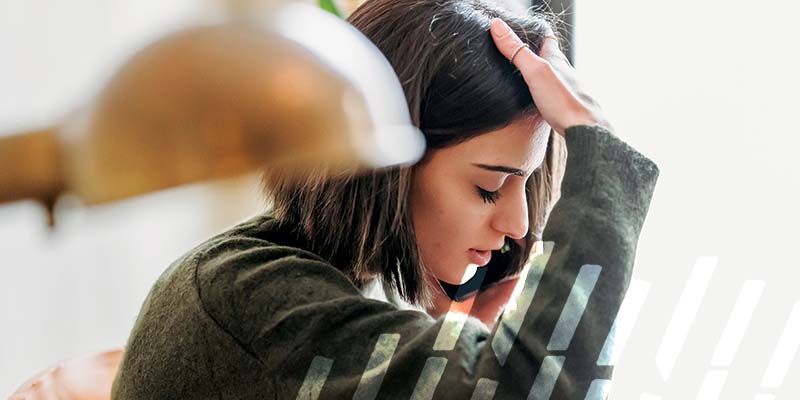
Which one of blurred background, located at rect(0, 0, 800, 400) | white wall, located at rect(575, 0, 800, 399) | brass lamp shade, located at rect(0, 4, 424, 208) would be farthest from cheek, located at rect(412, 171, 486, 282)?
brass lamp shade, located at rect(0, 4, 424, 208)

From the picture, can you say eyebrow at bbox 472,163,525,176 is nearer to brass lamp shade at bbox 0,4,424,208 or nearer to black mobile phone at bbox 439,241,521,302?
black mobile phone at bbox 439,241,521,302

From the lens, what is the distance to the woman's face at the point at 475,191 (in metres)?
0.87

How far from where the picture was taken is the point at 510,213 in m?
0.89

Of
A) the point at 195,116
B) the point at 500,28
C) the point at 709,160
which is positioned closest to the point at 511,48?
the point at 500,28

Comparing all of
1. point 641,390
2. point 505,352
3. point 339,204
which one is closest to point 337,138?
point 505,352

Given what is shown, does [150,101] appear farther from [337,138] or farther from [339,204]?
[339,204]

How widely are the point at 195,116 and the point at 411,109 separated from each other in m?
0.68

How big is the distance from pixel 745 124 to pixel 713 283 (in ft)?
0.68

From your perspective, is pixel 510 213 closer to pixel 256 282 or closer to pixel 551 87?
pixel 551 87

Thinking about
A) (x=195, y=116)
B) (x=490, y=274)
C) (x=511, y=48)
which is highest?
(x=195, y=116)

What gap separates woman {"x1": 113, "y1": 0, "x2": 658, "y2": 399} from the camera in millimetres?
714

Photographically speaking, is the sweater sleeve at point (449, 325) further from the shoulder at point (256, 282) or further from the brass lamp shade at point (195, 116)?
the brass lamp shade at point (195, 116)

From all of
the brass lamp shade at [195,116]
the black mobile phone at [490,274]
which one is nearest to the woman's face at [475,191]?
the black mobile phone at [490,274]

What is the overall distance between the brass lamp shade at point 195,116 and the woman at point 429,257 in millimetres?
544
